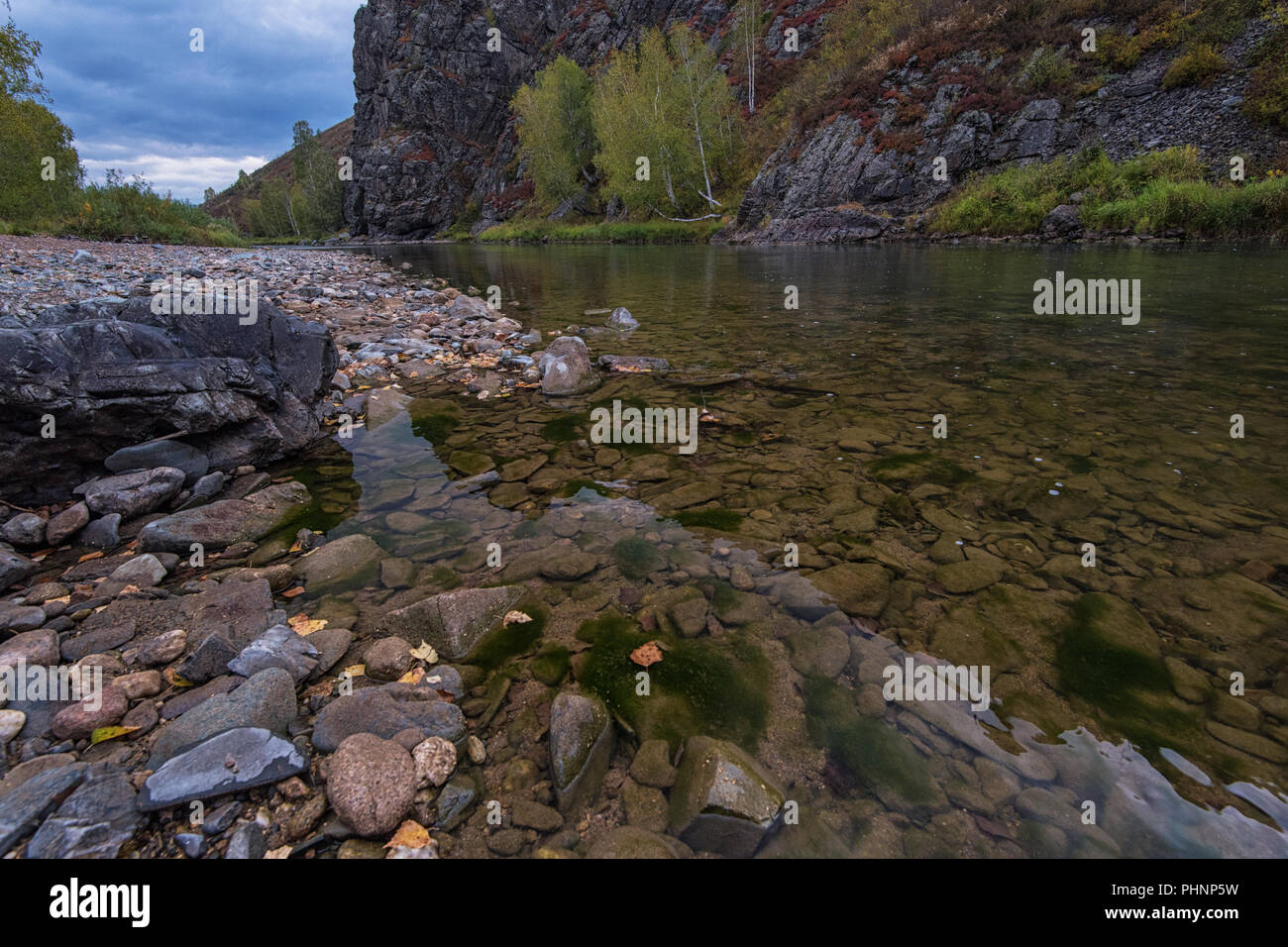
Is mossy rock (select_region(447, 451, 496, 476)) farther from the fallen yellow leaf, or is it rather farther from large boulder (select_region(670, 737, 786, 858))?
large boulder (select_region(670, 737, 786, 858))

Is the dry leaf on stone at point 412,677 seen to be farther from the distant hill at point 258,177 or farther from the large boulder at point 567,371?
the distant hill at point 258,177

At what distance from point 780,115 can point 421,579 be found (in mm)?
53485

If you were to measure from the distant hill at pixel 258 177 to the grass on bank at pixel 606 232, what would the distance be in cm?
12335

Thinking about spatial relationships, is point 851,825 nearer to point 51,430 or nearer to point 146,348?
point 51,430

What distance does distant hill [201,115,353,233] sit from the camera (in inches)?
6004

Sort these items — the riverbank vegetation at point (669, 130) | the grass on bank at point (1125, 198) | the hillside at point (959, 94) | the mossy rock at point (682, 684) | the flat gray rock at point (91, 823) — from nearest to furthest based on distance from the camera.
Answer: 1. the flat gray rock at point (91, 823)
2. the mossy rock at point (682, 684)
3. the grass on bank at point (1125, 198)
4. the hillside at point (959, 94)
5. the riverbank vegetation at point (669, 130)

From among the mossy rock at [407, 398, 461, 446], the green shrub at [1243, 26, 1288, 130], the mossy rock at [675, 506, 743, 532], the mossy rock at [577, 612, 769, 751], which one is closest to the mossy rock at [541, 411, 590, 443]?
the mossy rock at [407, 398, 461, 446]

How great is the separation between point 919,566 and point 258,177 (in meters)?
236

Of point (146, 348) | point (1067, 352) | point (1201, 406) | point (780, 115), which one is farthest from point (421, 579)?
point (780, 115)

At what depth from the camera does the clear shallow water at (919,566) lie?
2.20 meters

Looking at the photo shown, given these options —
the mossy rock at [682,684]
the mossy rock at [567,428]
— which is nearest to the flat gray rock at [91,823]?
the mossy rock at [682,684]

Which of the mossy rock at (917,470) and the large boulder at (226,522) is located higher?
→ the mossy rock at (917,470)

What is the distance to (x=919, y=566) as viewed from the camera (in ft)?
11.6

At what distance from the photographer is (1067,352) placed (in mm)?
8078
